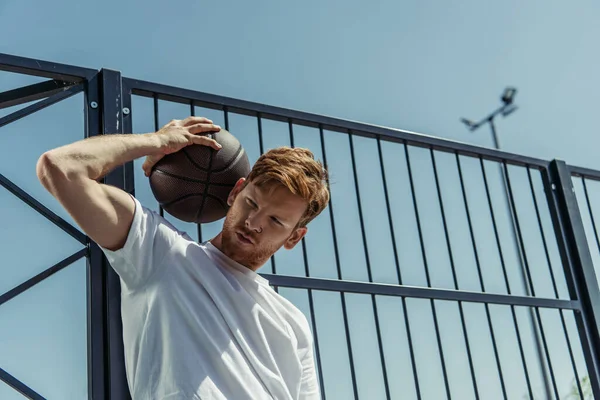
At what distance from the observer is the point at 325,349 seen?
135 inches

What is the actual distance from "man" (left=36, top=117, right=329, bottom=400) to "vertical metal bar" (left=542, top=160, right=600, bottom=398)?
7.51ft

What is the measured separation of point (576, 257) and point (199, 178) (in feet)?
9.08

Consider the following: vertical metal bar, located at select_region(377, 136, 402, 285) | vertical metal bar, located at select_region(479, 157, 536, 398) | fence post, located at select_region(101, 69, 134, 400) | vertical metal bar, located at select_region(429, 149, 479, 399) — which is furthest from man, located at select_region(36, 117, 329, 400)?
vertical metal bar, located at select_region(479, 157, 536, 398)

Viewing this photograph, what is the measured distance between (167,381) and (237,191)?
755 mm

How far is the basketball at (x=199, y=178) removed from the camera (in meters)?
2.77

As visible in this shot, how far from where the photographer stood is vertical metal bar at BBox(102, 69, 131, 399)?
280 cm

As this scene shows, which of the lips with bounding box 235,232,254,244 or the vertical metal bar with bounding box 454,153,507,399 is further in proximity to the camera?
the vertical metal bar with bounding box 454,153,507,399

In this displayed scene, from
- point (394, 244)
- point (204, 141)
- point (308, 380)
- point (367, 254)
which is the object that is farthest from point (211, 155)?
point (394, 244)

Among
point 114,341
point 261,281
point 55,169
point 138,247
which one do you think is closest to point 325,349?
point 261,281

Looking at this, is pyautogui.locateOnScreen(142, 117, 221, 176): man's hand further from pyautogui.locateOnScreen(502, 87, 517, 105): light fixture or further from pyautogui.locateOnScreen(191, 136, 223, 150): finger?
pyautogui.locateOnScreen(502, 87, 517, 105): light fixture

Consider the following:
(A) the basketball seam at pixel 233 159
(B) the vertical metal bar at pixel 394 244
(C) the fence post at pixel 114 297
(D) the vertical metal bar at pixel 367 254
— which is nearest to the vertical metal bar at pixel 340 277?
(D) the vertical metal bar at pixel 367 254

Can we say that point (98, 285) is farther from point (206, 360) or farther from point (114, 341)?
point (206, 360)

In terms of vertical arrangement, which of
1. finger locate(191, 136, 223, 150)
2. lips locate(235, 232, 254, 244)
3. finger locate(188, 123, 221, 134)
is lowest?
lips locate(235, 232, 254, 244)

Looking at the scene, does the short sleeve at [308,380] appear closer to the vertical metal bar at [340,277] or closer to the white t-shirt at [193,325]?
the white t-shirt at [193,325]
